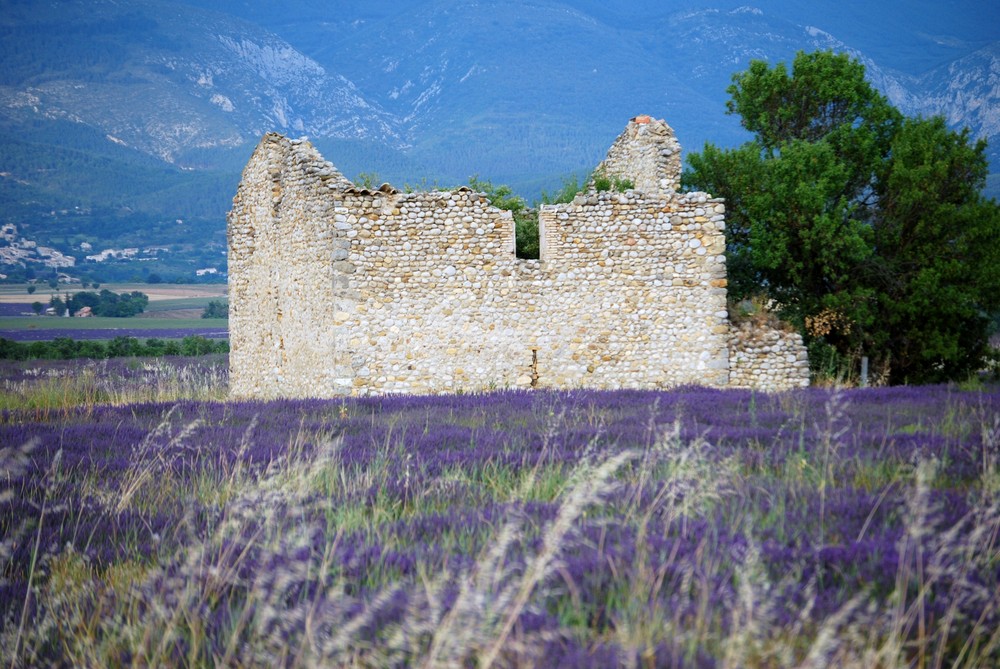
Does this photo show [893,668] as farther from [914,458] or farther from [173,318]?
[173,318]

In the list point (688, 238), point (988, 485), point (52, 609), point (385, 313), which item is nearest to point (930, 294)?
point (688, 238)

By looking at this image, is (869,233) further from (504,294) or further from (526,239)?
(504,294)

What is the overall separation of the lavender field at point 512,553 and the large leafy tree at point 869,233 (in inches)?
422

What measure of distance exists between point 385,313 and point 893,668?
12.6 m

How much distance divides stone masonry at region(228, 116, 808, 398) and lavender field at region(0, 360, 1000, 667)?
687 cm

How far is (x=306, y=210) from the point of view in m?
15.7

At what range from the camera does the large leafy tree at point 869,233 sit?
60.4ft

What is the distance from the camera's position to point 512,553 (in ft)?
14.4

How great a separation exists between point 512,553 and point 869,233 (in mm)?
16772

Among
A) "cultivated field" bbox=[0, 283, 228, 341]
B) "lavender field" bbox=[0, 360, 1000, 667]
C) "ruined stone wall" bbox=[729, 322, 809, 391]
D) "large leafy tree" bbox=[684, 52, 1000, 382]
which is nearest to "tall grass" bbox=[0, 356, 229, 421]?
"lavender field" bbox=[0, 360, 1000, 667]

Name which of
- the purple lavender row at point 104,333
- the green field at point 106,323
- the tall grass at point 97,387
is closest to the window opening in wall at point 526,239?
the tall grass at point 97,387

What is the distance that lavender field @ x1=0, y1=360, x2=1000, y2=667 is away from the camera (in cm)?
345

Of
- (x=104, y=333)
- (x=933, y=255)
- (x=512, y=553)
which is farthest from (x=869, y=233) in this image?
(x=104, y=333)

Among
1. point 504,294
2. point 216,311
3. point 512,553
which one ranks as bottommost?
point 512,553
